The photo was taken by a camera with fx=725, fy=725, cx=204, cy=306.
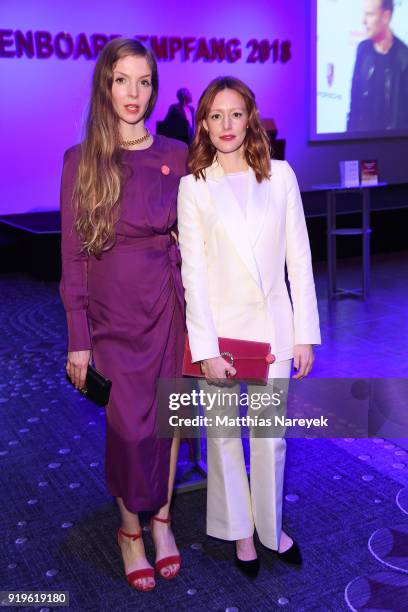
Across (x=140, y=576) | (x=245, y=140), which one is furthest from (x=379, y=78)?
(x=140, y=576)

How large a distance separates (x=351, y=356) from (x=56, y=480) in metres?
2.21

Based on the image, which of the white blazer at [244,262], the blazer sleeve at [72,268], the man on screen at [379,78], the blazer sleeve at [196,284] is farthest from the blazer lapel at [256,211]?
the man on screen at [379,78]

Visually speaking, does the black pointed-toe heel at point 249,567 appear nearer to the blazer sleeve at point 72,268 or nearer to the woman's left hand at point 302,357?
the woman's left hand at point 302,357

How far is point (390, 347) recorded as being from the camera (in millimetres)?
4621

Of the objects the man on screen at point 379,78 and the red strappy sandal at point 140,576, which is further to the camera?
the man on screen at point 379,78

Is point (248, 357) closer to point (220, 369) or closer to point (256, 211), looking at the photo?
point (220, 369)

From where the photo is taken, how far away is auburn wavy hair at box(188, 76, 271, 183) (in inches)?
77.7

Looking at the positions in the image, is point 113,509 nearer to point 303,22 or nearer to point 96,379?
point 96,379

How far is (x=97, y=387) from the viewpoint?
81.4 inches

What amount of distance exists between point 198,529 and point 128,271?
976 millimetres

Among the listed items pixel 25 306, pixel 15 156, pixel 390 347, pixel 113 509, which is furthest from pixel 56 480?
pixel 15 156

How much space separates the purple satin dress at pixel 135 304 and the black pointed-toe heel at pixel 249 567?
1.03 feet

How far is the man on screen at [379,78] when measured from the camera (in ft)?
34.3

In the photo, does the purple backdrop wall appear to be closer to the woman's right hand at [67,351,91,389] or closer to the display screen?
the display screen
